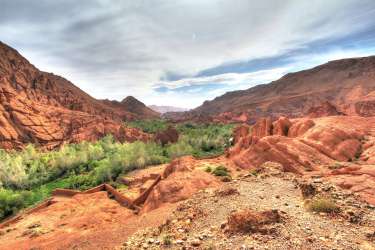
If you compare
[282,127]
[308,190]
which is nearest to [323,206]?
[308,190]

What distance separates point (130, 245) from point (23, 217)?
19.7 meters

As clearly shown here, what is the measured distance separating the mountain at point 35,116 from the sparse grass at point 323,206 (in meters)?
72.6

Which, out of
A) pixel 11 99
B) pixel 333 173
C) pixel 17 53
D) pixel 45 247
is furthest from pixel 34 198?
pixel 17 53

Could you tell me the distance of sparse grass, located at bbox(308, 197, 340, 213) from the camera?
11.3 metres

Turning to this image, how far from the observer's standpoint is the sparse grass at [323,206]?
37.0ft

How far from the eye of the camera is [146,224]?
1498cm

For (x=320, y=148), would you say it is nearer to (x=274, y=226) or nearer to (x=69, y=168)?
(x=274, y=226)

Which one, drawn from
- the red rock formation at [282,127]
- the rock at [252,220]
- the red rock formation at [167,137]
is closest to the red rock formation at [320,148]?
the red rock formation at [282,127]

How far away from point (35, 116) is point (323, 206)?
84.9 m

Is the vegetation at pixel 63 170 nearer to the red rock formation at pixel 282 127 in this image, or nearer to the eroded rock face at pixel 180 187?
the eroded rock face at pixel 180 187

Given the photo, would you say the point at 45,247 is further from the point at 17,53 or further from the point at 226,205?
the point at 17,53

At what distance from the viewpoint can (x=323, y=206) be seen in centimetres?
1145

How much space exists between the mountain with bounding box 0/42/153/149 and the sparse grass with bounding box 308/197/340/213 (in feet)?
238

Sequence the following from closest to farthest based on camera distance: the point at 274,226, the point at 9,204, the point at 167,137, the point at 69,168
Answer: the point at 274,226, the point at 9,204, the point at 69,168, the point at 167,137
